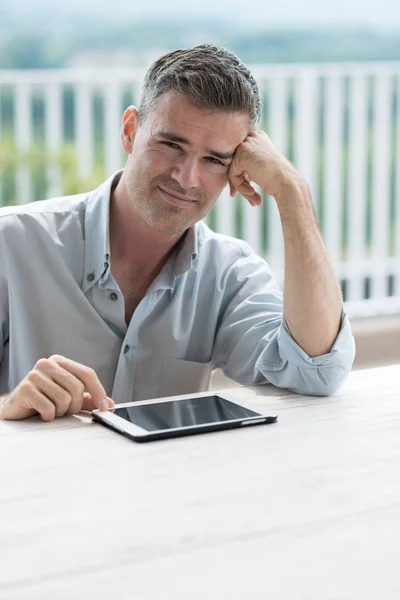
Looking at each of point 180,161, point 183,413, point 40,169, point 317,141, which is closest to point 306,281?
point 180,161

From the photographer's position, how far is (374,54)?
20578mm

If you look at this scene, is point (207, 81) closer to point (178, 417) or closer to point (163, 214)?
point (163, 214)

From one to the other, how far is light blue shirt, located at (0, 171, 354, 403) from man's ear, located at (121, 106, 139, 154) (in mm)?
132

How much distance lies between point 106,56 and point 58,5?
207 cm

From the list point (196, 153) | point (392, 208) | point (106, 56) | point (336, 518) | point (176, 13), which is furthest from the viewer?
point (176, 13)

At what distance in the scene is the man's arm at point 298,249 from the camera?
203 cm

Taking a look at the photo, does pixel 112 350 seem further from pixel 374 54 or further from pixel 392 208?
pixel 374 54

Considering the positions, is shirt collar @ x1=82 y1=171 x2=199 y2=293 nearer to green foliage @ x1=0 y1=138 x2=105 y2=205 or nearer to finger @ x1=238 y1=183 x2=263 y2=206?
finger @ x1=238 y1=183 x2=263 y2=206

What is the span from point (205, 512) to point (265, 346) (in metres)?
0.97

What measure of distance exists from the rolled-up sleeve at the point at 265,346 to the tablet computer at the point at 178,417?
231mm

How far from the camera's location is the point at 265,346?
7.08 feet

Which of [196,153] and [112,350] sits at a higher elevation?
[196,153]

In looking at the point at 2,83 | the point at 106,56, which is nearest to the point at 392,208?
the point at 2,83

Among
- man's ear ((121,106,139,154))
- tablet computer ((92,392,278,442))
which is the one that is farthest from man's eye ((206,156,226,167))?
tablet computer ((92,392,278,442))
